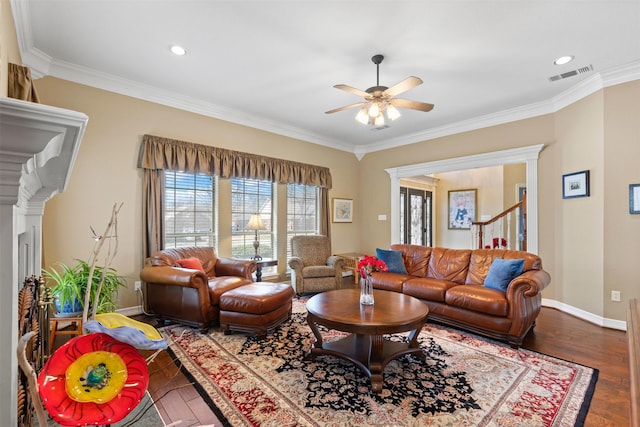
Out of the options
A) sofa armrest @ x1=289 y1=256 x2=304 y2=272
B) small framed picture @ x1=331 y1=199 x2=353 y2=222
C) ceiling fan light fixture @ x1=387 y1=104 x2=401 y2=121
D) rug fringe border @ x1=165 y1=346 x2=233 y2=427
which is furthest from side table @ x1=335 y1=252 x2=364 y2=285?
rug fringe border @ x1=165 y1=346 x2=233 y2=427

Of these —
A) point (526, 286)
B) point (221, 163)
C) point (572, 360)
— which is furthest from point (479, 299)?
point (221, 163)

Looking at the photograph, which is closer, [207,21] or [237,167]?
[207,21]

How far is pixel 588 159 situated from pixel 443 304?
262 centimetres

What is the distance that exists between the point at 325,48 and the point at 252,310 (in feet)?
8.84

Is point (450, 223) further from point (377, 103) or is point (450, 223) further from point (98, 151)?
point (98, 151)

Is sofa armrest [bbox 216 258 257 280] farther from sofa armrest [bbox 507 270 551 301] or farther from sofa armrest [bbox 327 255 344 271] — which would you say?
sofa armrest [bbox 507 270 551 301]

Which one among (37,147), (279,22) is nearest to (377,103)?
(279,22)

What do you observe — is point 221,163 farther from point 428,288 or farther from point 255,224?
point 428,288

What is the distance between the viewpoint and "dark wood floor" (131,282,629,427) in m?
1.90

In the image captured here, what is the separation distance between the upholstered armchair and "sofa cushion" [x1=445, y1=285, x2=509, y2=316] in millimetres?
2010

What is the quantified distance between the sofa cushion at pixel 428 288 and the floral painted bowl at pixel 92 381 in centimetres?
331

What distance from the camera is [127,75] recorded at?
11.7 feet

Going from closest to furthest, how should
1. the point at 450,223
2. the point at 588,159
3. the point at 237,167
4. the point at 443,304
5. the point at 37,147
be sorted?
the point at 37,147, the point at 443,304, the point at 588,159, the point at 237,167, the point at 450,223

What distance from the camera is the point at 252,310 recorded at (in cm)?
305
